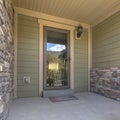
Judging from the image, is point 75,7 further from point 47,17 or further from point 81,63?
point 81,63

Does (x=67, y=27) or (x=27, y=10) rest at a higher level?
(x=27, y=10)

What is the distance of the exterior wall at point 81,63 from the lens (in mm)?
4215

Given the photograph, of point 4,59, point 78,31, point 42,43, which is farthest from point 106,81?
point 4,59

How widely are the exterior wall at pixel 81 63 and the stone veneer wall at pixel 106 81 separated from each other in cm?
26

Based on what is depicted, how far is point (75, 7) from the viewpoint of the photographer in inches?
135

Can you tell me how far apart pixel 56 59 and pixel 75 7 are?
1.61m

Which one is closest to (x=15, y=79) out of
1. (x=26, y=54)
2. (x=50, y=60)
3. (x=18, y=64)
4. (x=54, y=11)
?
(x=18, y=64)

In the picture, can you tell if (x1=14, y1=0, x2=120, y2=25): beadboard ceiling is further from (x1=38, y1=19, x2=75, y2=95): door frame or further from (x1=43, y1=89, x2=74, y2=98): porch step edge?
(x1=43, y1=89, x2=74, y2=98): porch step edge

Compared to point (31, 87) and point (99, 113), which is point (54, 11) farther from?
point (99, 113)

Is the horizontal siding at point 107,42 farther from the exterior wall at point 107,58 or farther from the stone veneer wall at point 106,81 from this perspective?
the stone veneer wall at point 106,81

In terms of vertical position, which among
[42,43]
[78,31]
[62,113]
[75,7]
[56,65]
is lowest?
[62,113]

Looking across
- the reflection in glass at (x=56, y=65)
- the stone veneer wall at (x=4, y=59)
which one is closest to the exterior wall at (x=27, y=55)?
the reflection in glass at (x=56, y=65)

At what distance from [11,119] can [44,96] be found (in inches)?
60.1

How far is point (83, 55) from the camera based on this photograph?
4.36 metres
